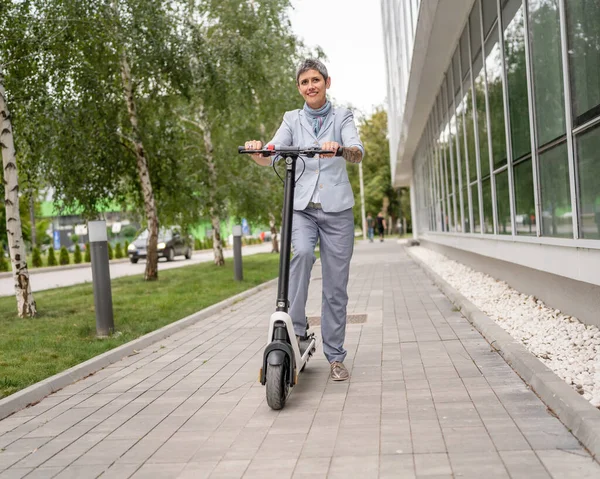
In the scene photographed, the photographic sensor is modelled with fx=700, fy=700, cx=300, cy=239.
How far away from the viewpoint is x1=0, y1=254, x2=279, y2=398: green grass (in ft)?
19.9

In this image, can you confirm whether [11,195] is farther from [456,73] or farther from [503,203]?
[456,73]

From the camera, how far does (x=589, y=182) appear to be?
4.93 metres

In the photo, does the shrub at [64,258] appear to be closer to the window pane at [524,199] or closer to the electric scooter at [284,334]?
the window pane at [524,199]

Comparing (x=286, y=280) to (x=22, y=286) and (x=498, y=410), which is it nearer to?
(x=498, y=410)

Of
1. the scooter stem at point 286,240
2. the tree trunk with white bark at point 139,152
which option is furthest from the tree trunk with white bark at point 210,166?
the scooter stem at point 286,240

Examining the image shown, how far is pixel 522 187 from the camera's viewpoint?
24.2 ft

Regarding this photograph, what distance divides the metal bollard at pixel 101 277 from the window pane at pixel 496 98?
15.3 ft

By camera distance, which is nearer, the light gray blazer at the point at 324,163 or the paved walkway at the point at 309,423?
the paved walkway at the point at 309,423

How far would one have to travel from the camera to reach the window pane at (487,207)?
9.49 meters

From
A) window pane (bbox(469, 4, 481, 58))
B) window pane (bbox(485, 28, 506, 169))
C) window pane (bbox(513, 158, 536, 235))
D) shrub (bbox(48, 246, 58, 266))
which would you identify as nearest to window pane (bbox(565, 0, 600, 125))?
window pane (bbox(513, 158, 536, 235))

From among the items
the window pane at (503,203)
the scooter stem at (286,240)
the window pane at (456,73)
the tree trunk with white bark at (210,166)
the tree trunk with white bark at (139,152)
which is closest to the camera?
the scooter stem at (286,240)

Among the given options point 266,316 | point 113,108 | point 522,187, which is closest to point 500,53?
point 522,187

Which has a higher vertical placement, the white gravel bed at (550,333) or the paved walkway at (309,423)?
the white gravel bed at (550,333)

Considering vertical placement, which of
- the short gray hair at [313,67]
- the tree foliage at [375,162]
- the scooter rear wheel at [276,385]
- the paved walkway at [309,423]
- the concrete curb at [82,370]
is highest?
the tree foliage at [375,162]
